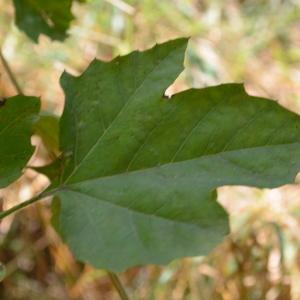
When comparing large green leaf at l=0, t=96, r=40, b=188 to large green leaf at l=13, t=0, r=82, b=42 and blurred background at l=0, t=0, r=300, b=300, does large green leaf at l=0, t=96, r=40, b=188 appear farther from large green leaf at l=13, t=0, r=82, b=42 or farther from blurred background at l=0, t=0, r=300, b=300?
blurred background at l=0, t=0, r=300, b=300

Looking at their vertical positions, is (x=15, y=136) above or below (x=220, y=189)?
above

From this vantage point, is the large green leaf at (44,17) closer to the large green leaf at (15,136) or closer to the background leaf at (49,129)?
the background leaf at (49,129)

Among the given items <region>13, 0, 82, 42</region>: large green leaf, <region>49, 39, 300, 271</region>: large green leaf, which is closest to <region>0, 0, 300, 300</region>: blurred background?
<region>13, 0, 82, 42</region>: large green leaf

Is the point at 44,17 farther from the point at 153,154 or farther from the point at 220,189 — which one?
the point at 220,189

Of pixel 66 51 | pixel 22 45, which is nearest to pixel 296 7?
pixel 66 51

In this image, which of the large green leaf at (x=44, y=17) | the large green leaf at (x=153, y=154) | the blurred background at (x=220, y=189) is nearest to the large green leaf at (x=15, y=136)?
the large green leaf at (x=153, y=154)

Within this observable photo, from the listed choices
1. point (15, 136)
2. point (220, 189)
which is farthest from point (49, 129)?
point (220, 189)
